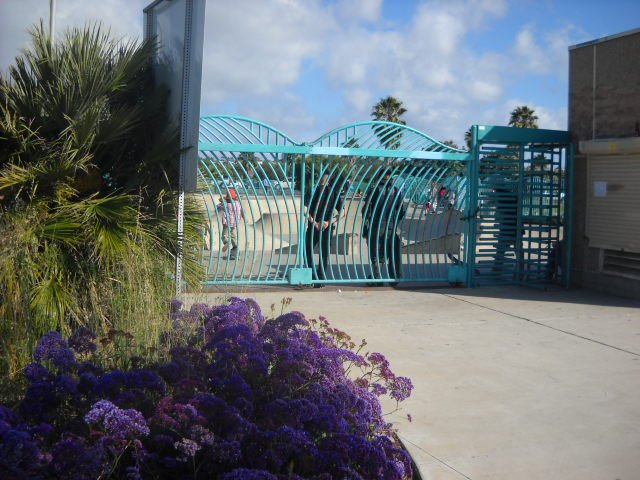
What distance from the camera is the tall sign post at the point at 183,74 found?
6207mm

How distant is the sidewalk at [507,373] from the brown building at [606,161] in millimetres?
607

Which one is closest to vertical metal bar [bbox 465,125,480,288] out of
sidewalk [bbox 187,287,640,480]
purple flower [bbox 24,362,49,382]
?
sidewalk [bbox 187,287,640,480]

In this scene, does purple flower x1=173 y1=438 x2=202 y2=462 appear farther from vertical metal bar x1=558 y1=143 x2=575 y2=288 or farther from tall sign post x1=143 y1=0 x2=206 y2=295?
vertical metal bar x1=558 y1=143 x2=575 y2=288

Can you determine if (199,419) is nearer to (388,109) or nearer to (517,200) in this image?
(517,200)

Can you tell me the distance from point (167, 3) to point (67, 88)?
1.35 metres

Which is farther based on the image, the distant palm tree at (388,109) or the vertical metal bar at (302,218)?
the distant palm tree at (388,109)

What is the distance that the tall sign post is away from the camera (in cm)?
621

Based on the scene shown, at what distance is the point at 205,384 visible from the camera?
13.5 ft

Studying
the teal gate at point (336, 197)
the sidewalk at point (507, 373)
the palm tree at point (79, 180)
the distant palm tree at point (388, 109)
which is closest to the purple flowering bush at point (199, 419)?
the sidewalk at point (507, 373)

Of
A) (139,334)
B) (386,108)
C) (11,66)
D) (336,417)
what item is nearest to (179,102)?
(11,66)

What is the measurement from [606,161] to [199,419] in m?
9.12

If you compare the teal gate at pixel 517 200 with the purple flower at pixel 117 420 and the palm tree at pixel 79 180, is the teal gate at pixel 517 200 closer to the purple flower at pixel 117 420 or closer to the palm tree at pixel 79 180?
the palm tree at pixel 79 180

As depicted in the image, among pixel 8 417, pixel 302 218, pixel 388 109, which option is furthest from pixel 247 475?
pixel 388 109

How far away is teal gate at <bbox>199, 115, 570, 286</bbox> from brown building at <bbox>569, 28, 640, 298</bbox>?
0.43 m
